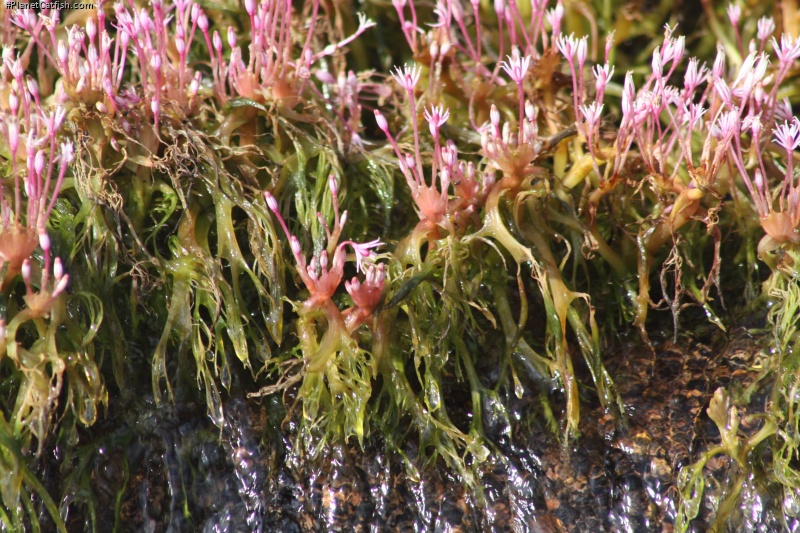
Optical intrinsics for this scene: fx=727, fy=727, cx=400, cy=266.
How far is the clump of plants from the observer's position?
1438 mm

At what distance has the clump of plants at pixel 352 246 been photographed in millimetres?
1438

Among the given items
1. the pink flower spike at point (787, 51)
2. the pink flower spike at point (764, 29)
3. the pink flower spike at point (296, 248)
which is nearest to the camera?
the pink flower spike at point (296, 248)

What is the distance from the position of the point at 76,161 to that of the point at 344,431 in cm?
80

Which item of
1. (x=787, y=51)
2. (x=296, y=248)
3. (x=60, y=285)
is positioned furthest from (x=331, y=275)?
(x=787, y=51)

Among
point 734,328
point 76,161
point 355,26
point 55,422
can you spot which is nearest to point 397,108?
point 355,26

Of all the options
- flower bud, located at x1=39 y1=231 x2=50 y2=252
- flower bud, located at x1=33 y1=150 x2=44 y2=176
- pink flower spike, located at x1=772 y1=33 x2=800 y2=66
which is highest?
pink flower spike, located at x1=772 y1=33 x2=800 y2=66

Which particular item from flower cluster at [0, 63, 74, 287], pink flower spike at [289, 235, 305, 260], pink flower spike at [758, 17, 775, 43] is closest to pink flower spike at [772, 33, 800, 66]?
pink flower spike at [758, 17, 775, 43]

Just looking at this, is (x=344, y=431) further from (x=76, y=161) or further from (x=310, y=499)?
(x=76, y=161)

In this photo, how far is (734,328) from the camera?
5.39 ft

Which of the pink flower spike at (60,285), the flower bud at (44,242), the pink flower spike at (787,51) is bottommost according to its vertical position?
the pink flower spike at (60,285)

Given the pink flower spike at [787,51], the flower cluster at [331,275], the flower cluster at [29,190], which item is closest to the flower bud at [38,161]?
the flower cluster at [29,190]

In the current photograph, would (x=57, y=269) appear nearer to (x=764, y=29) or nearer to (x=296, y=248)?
(x=296, y=248)

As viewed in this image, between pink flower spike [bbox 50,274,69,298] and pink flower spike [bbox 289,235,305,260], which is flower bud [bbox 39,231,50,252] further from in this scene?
pink flower spike [bbox 289,235,305,260]

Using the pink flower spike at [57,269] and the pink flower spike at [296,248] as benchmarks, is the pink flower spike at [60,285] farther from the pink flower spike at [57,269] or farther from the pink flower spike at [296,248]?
the pink flower spike at [296,248]
